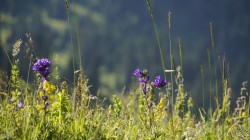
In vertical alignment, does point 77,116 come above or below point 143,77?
below

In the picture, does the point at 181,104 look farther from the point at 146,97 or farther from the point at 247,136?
the point at 247,136

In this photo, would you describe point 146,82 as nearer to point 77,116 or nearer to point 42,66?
point 77,116

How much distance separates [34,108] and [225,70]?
67.3 inches

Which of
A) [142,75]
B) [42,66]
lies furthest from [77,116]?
[142,75]

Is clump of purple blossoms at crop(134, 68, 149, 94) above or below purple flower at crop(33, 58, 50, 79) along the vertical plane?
above

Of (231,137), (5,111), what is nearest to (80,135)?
(5,111)

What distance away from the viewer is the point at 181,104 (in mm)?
5000

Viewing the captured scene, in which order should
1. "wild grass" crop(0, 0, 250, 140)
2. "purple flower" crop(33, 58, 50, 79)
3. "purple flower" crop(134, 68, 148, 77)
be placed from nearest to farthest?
"wild grass" crop(0, 0, 250, 140), "purple flower" crop(33, 58, 50, 79), "purple flower" crop(134, 68, 148, 77)

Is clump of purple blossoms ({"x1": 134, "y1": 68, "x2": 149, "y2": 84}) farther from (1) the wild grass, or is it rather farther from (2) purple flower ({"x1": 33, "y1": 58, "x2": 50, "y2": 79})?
(2) purple flower ({"x1": 33, "y1": 58, "x2": 50, "y2": 79})

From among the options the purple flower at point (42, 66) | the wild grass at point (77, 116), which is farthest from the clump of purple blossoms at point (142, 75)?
the purple flower at point (42, 66)

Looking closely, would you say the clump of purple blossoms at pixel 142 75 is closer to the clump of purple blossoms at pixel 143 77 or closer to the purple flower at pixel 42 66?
the clump of purple blossoms at pixel 143 77

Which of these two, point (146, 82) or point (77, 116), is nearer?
point (77, 116)

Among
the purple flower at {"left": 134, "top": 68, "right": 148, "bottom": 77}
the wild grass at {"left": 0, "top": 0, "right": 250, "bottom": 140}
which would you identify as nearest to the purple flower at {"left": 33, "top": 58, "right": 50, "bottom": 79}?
the wild grass at {"left": 0, "top": 0, "right": 250, "bottom": 140}

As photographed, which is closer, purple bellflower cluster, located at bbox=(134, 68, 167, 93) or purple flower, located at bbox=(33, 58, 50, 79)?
purple flower, located at bbox=(33, 58, 50, 79)
